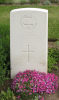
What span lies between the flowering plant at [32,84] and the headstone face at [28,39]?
0.18 m

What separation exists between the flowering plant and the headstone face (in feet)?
0.58

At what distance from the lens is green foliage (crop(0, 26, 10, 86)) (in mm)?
3491

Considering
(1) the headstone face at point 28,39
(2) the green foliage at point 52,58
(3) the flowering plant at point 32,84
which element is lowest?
(3) the flowering plant at point 32,84

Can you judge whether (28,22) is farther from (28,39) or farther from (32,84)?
(32,84)

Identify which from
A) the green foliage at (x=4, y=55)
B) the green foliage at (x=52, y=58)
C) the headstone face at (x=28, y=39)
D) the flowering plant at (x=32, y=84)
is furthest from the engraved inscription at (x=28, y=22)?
the green foliage at (x=52, y=58)

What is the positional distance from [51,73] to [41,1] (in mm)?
6366

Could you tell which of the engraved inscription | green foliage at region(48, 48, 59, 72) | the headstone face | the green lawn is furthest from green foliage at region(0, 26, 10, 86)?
green foliage at region(48, 48, 59, 72)

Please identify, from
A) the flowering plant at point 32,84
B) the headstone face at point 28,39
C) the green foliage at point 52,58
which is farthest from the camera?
the green foliage at point 52,58

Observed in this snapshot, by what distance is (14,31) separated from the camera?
11.8ft

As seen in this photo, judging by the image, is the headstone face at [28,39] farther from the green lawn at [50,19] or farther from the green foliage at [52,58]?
the green lawn at [50,19]

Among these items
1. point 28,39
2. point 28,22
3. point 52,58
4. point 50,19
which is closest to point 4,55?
point 28,39

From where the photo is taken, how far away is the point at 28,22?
3.57 meters

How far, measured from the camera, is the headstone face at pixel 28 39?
11.6 ft

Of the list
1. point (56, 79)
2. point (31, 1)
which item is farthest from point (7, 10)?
point (56, 79)
